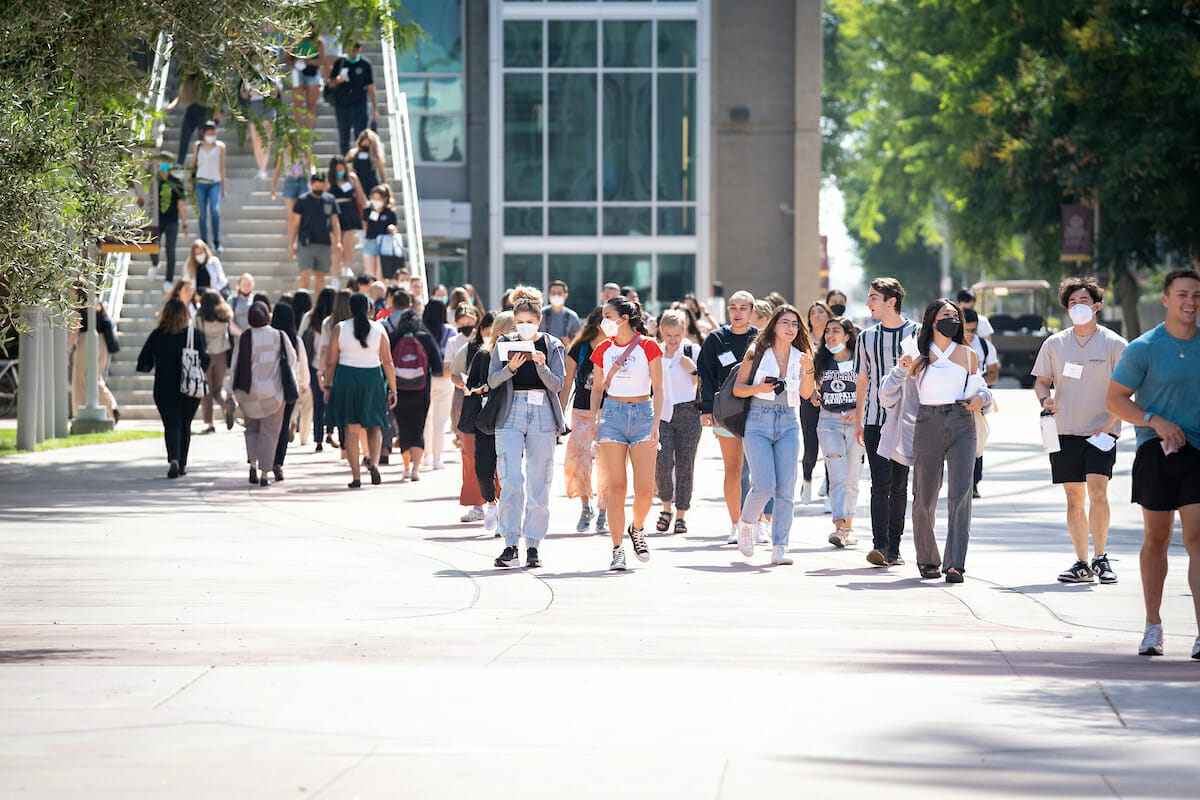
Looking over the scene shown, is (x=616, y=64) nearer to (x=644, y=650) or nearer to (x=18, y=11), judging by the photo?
(x=18, y=11)

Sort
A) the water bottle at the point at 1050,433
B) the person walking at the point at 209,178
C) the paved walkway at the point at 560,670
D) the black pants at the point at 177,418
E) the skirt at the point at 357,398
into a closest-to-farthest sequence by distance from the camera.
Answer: the paved walkway at the point at 560,670, the water bottle at the point at 1050,433, the skirt at the point at 357,398, the black pants at the point at 177,418, the person walking at the point at 209,178

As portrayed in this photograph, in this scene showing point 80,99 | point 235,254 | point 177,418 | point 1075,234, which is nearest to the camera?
point 80,99

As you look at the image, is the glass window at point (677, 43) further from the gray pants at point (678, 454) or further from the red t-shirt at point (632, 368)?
the red t-shirt at point (632, 368)

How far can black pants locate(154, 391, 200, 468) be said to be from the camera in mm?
17625

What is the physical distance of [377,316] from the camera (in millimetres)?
20547


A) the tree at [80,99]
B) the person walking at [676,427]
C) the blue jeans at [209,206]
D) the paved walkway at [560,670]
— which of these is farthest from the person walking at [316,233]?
the paved walkway at [560,670]

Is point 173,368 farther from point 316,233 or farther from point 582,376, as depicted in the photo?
point 316,233

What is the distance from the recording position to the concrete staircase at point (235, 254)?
85.8 feet

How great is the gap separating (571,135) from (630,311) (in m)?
28.8

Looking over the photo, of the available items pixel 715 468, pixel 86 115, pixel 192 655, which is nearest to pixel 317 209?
pixel 715 468

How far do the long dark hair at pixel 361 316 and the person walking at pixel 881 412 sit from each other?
6061 millimetres

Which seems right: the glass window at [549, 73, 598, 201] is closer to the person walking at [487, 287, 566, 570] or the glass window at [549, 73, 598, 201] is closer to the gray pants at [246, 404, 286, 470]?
the gray pants at [246, 404, 286, 470]

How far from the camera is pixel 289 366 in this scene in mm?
17219

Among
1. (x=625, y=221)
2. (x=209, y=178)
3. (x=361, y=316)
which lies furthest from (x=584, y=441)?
(x=625, y=221)
